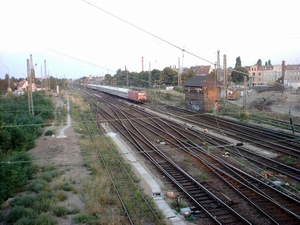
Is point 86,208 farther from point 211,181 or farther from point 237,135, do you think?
point 237,135

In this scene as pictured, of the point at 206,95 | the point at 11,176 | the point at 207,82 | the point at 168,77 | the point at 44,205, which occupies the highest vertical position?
the point at 168,77

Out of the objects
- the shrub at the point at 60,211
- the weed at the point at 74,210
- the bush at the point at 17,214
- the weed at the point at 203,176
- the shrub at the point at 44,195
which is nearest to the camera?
the bush at the point at 17,214

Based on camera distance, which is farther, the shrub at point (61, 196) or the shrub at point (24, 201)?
the shrub at point (61, 196)

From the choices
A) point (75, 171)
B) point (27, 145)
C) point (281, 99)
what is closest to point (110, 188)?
point (75, 171)

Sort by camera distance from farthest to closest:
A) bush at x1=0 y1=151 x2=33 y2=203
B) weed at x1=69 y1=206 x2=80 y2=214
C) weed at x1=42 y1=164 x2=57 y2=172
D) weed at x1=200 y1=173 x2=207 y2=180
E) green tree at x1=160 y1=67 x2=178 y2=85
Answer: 1. green tree at x1=160 y1=67 x2=178 y2=85
2. weed at x1=42 y1=164 x2=57 y2=172
3. weed at x1=200 y1=173 x2=207 y2=180
4. bush at x1=0 y1=151 x2=33 y2=203
5. weed at x1=69 y1=206 x2=80 y2=214

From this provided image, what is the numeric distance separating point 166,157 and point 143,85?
65.1m

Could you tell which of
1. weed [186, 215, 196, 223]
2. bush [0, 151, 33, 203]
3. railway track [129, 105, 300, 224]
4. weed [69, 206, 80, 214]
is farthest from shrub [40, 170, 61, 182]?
railway track [129, 105, 300, 224]

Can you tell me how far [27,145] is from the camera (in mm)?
16734

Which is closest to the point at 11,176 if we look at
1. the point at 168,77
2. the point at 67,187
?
the point at 67,187

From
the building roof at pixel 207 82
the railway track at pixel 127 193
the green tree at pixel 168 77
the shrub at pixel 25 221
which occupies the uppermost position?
the green tree at pixel 168 77

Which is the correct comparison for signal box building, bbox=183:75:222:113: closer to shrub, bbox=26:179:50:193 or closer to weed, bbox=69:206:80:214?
shrub, bbox=26:179:50:193

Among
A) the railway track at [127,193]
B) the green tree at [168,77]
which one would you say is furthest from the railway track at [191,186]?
the green tree at [168,77]

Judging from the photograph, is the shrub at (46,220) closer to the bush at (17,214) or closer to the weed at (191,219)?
the bush at (17,214)

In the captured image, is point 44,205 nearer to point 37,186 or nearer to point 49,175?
point 37,186
